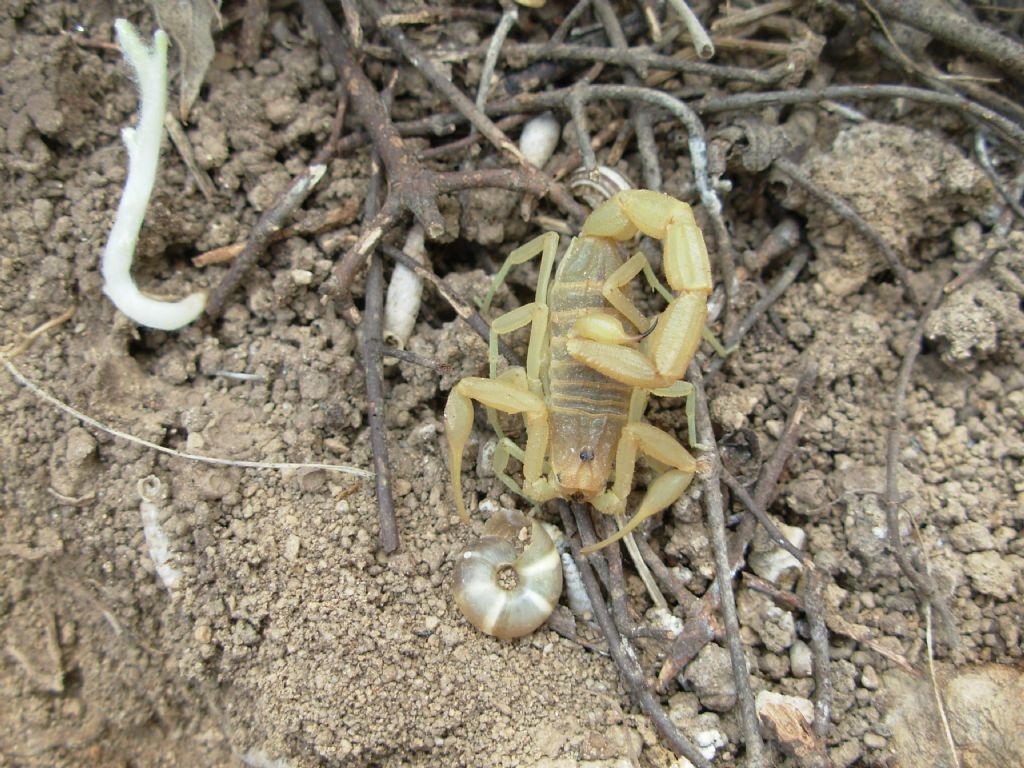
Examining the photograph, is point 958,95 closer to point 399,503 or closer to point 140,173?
point 399,503

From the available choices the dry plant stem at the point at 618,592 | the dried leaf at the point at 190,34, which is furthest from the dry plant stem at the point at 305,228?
the dry plant stem at the point at 618,592

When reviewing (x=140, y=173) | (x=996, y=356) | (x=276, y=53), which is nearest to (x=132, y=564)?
(x=140, y=173)

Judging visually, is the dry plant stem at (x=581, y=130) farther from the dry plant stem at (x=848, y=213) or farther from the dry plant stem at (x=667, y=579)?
the dry plant stem at (x=667, y=579)

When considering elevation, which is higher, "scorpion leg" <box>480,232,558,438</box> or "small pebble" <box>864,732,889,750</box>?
"scorpion leg" <box>480,232,558,438</box>

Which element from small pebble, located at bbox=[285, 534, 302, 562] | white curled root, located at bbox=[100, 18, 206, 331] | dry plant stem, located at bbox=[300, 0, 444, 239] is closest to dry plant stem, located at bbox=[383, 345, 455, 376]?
dry plant stem, located at bbox=[300, 0, 444, 239]

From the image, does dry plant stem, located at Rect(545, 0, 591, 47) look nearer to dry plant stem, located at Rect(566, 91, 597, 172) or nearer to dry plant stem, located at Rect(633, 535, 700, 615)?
dry plant stem, located at Rect(566, 91, 597, 172)

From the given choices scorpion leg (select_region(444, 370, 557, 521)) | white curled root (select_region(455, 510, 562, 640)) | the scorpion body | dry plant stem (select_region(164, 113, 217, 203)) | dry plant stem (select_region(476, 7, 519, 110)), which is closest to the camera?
white curled root (select_region(455, 510, 562, 640))
